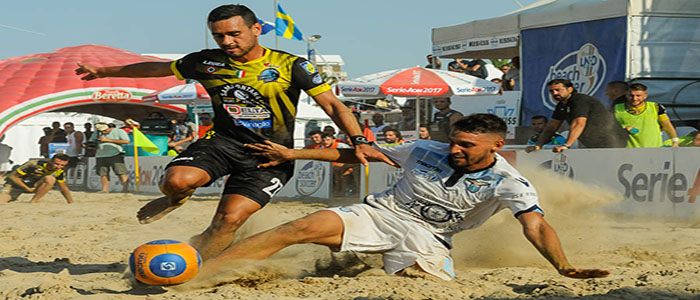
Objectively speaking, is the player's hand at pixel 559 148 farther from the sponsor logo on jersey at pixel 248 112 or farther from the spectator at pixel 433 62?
the spectator at pixel 433 62

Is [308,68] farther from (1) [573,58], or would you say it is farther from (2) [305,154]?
(1) [573,58]

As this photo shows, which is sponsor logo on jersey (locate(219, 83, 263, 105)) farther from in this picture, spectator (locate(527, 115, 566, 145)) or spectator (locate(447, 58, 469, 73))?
spectator (locate(447, 58, 469, 73))

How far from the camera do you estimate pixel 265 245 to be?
15.6 feet

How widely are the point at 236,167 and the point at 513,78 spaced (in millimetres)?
12222

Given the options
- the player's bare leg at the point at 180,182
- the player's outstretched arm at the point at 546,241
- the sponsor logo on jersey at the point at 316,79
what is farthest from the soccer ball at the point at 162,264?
the player's outstretched arm at the point at 546,241

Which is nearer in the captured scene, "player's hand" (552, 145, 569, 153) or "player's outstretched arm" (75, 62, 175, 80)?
"player's outstretched arm" (75, 62, 175, 80)

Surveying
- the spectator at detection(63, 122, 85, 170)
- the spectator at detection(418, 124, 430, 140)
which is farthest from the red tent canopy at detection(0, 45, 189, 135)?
the spectator at detection(418, 124, 430, 140)

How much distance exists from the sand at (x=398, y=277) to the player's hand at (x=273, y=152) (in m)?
0.70

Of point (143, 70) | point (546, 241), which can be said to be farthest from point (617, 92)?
point (143, 70)

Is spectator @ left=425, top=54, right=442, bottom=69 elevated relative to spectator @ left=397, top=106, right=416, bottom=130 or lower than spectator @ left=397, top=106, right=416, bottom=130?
elevated

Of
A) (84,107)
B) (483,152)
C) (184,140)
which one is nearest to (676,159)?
(483,152)

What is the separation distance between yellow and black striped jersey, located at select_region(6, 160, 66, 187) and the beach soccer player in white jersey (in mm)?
9789

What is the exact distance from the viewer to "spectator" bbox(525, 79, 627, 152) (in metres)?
9.55

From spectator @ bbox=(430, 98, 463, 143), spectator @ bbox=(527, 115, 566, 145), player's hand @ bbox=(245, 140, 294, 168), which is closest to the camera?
player's hand @ bbox=(245, 140, 294, 168)
